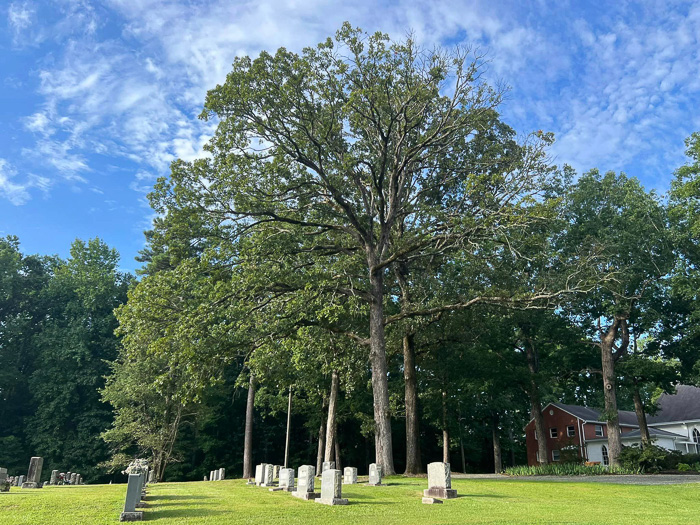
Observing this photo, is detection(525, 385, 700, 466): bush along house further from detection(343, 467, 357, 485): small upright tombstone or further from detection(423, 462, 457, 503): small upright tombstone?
detection(423, 462, 457, 503): small upright tombstone

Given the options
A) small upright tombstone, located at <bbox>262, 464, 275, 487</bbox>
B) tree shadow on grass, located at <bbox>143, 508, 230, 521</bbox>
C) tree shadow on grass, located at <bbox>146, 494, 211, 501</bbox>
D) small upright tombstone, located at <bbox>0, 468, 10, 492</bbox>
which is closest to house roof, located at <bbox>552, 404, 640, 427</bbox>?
small upright tombstone, located at <bbox>262, 464, 275, 487</bbox>

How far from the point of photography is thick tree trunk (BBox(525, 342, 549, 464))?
2898 cm

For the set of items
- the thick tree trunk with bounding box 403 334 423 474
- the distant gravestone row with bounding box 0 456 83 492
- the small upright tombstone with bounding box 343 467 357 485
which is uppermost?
the thick tree trunk with bounding box 403 334 423 474

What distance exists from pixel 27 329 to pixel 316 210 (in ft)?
122

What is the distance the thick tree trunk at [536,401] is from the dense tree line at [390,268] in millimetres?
154

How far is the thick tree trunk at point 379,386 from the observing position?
19.0 meters

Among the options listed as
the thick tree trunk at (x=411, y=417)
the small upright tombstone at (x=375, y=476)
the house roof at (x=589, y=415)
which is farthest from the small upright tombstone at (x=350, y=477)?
the house roof at (x=589, y=415)

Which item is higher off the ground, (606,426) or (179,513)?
(606,426)

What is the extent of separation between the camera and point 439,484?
12508mm

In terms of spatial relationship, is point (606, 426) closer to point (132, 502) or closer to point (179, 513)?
point (179, 513)

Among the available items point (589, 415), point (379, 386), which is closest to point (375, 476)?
point (379, 386)

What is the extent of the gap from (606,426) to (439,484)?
40144mm

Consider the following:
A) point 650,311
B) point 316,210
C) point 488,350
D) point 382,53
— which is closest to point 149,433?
point 316,210

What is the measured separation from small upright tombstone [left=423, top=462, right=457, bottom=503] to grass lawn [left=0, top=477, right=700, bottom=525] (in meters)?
0.35
